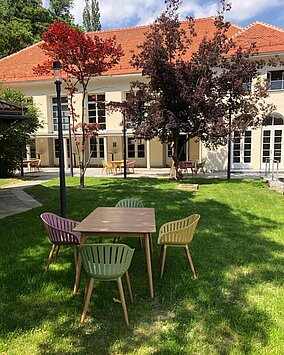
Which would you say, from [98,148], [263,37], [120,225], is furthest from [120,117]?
[120,225]

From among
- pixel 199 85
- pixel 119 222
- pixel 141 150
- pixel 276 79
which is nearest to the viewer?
pixel 119 222

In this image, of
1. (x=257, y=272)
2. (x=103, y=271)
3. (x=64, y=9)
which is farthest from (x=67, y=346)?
(x=64, y=9)

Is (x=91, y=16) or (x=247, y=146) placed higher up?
(x=91, y=16)

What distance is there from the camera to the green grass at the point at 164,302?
278 cm

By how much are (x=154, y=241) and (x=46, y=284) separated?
219 cm

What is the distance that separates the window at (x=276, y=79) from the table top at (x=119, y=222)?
14.8m

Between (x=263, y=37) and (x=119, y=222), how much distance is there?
57.4ft

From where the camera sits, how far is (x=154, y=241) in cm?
550

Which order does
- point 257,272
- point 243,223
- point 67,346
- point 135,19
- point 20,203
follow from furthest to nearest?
point 135,19 < point 20,203 < point 243,223 < point 257,272 < point 67,346

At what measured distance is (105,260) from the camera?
3.05 metres

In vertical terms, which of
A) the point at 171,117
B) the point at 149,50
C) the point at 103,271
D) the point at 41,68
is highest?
the point at 149,50

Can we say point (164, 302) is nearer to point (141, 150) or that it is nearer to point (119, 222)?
point (119, 222)

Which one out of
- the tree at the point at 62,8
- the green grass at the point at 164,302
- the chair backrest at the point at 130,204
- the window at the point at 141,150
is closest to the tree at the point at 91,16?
the tree at the point at 62,8

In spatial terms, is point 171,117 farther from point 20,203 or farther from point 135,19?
point 135,19
